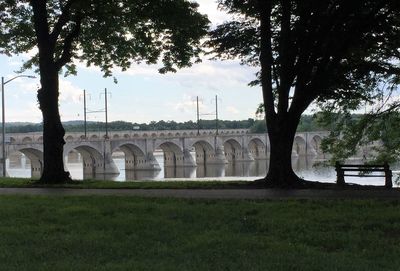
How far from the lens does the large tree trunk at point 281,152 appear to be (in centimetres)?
1848

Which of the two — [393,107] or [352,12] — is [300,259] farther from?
[393,107]

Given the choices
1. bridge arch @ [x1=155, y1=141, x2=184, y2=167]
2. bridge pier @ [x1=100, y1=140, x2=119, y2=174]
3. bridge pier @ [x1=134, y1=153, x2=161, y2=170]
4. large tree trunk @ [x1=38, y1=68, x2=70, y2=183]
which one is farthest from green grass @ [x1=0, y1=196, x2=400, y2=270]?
bridge arch @ [x1=155, y1=141, x2=184, y2=167]

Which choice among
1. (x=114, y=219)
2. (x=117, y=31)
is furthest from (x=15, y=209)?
(x=117, y=31)

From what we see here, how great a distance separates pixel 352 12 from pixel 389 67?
5373 mm

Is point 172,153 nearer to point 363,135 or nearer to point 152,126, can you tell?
point 152,126

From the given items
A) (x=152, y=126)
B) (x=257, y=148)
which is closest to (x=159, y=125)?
(x=152, y=126)

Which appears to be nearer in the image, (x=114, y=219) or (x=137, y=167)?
(x=114, y=219)

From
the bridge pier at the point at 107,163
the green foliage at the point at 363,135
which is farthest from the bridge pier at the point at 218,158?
the green foliage at the point at 363,135

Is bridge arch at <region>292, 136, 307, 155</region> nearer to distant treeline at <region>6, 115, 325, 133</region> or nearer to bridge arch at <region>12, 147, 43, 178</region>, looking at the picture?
distant treeline at <region>6, 115, 325, 133</region>

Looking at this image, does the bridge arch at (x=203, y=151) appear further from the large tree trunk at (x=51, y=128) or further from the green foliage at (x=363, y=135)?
the large tree trunk at (x=51, y=128)

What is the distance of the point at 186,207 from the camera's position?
11359 millimetres

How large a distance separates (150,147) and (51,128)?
247 feet

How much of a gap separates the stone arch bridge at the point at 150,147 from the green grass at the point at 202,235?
61924 mm

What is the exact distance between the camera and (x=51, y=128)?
20562 mm
